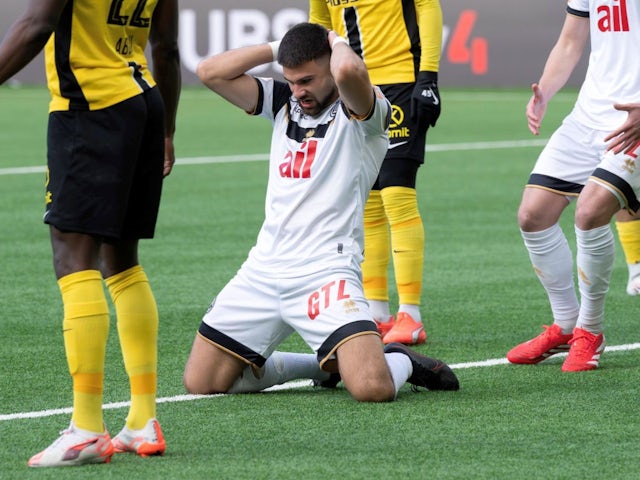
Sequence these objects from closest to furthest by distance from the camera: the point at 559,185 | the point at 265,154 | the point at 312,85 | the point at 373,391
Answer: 1. the point at 373,391
2. the point at 312,85
3. the point at 559,185
4. the point at 265,154

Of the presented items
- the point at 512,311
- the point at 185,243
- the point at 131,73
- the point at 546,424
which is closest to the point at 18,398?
the point at 131,73

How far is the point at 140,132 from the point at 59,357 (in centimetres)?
218

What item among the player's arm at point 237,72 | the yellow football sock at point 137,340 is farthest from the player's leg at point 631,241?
the yellow football sock at point 137,340

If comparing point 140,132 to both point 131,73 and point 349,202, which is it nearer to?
point 131,73

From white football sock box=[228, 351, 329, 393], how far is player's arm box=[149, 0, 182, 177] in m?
1.08

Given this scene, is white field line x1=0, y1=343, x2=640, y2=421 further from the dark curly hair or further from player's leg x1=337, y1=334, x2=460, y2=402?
the dark curly hair

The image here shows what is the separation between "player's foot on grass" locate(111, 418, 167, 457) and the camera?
4.75 m

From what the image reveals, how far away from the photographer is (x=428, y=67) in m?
7.26

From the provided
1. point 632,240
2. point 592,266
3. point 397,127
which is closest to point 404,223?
point 397,127

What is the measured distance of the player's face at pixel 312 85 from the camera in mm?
5676

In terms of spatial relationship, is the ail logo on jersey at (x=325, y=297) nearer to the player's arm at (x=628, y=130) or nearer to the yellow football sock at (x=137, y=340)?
the yellow football sock at (x=137, y=340)

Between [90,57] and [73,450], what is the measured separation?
1288 mm

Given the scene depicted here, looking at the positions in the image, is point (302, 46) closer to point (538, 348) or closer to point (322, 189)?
point (322, 189)

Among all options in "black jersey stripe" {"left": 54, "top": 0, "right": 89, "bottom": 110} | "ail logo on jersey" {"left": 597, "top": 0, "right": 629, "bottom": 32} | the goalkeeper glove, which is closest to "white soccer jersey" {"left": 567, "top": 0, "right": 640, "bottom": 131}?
"ail logo on jersey" {"left": 597, "top": 0, "right": 629, "bottom": 32}
